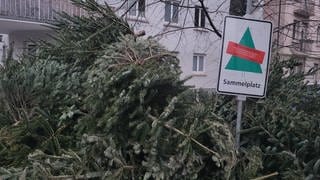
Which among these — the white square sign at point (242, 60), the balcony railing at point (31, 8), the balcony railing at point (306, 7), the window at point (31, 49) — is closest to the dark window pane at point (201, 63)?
the balcony railing at point (306, 7)

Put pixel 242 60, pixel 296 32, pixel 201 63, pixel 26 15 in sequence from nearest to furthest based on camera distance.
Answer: pixel 242 60 → pixel 296 32 → pixel 26 15 → pixel 201 63

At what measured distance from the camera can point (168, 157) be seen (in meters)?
2.81

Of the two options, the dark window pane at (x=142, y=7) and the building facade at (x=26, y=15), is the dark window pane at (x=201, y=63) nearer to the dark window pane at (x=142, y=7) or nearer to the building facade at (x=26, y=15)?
the building facade at (x=26, y=15)

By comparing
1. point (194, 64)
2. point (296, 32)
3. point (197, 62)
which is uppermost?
point (296, 32)

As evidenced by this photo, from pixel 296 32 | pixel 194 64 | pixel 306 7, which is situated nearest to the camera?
pixel 306 7

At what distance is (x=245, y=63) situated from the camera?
326 cm

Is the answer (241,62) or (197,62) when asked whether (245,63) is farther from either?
(197,62)

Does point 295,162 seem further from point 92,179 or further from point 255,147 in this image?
point 92,179

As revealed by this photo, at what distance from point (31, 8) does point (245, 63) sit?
13.1 metres

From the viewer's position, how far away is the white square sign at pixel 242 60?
3.24 metres

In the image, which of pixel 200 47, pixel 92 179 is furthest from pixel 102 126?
pixel 200 47

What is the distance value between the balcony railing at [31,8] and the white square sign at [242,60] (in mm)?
11603

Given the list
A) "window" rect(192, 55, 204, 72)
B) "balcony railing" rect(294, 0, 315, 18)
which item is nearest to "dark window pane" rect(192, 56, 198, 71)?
"window" rect(192, 55, 204, 72)

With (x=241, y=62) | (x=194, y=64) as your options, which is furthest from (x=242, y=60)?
(x=194, y=64)
